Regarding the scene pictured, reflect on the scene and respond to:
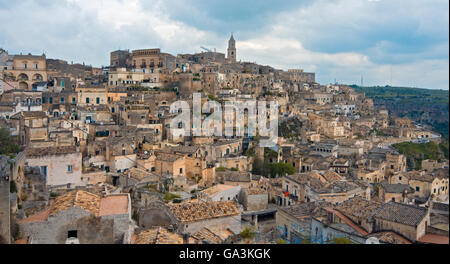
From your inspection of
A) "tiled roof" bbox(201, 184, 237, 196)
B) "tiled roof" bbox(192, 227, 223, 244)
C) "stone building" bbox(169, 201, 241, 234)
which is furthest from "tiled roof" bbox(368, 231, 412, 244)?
"tiled roof" bbox(201, 184, 237, 196)

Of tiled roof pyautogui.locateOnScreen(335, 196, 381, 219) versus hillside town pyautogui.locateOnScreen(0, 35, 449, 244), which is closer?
hillside town pyautogui.locateOnScreen(0, 35, 449, 244)

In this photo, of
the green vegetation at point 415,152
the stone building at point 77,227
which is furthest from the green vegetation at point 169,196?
the green vegetation at point 415,152

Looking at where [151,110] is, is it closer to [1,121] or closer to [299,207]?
[1,121]

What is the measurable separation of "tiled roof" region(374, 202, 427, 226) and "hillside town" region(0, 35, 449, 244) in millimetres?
51

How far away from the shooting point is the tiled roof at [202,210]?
11.4 meters

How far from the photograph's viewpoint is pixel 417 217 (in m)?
8.38

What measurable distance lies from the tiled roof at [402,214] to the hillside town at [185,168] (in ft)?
0.17

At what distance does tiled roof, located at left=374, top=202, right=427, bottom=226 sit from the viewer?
8.35 meters

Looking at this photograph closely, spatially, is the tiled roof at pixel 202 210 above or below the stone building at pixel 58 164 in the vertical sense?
below

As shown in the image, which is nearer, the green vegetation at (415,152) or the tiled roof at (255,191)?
the tiled roof at (255,191)

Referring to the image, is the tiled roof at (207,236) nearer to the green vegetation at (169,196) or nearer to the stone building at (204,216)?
the stone building at (204,216)

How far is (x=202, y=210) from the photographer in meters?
11.9

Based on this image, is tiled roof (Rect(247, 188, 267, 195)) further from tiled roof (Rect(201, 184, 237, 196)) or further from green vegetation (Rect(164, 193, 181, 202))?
green vegetation (Rect(164, 193, 181, 202))
